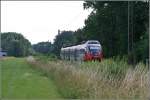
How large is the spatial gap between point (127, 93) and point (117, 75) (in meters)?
2.51

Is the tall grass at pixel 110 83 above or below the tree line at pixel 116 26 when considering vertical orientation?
below

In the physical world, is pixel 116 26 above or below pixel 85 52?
above

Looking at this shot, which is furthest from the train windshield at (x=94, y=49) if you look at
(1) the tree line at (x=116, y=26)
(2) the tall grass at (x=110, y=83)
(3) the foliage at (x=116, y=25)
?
(2) the tall grass at (x=110, y=83)

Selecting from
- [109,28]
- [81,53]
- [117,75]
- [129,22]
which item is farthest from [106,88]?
[109,28]

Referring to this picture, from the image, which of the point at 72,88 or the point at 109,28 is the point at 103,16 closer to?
the point at 109,28

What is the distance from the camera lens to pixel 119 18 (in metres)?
63.8

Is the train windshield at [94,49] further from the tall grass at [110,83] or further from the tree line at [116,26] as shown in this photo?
the tall grass at [110,83]

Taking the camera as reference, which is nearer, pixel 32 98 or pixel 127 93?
pixel 127 93

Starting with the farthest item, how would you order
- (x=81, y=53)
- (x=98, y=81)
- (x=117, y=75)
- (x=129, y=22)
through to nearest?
(x=129, y=22), (x=81, y=53), (x=117, y=75), (x=98, y=81)

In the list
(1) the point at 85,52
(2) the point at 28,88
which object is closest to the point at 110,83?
(2) the point at 28,88

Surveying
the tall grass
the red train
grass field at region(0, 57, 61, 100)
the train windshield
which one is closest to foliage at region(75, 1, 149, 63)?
the train windshield

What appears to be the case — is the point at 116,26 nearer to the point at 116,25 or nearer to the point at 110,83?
the point at 116,25

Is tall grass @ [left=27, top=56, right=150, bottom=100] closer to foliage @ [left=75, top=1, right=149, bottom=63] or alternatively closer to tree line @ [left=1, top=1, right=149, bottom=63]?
tree line @ [left=1, top=1, right=149, bottom=63]

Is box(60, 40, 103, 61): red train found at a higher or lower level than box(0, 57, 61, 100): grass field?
higher
